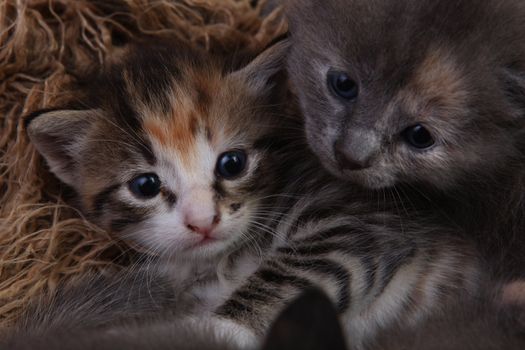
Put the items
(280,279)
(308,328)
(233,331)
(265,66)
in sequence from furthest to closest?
(265,66) → (280,279) → (233,331) → (308,328)

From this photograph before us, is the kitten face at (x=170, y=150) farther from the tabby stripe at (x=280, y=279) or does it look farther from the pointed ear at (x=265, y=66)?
the tabby stripe at (x=280, y=279)

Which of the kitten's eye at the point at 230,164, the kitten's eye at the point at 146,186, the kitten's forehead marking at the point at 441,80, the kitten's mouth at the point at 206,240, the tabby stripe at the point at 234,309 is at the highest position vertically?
the kitten's forehead marking at the point at 441,80

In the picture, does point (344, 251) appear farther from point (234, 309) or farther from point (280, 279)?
point (234, 309)

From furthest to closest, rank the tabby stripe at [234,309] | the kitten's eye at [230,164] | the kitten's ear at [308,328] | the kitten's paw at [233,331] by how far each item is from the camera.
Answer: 1. the kitten's eye at [230,164]
2. the tabby stripe at [234,309]
3. the kitten's paw at [233,331]
4. the kitten's ear at [308,328]

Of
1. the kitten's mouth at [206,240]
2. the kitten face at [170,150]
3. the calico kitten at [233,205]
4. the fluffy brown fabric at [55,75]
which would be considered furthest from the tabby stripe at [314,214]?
the fluffy brown fabric at [55,75]

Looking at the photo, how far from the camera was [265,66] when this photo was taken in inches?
75.0

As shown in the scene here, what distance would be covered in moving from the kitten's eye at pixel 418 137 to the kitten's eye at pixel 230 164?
15.4 inches

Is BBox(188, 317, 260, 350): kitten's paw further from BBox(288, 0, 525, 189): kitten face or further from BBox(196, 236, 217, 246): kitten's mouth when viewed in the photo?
BBox(288, 0, 525, 189): kitten face

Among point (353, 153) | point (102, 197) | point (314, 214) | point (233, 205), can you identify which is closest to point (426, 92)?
point (353, 153)

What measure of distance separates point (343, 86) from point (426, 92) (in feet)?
0.72

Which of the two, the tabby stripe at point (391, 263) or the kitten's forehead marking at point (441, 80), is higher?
the kitten's forehead marking at point (441, 80)

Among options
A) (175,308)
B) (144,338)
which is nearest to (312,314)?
(144,338)

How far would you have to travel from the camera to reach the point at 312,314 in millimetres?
1108

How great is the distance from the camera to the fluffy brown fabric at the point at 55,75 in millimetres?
1817
